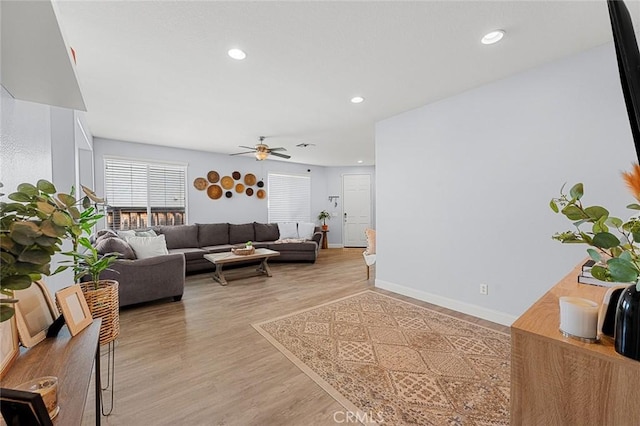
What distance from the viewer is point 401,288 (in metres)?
3.74

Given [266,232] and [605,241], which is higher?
[605,241]

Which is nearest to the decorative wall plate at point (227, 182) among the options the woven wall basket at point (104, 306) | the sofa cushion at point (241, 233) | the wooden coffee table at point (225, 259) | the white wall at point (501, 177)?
the sofa cushion at point (241, 233)

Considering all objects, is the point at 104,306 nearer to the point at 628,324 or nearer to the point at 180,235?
the point at 628,324

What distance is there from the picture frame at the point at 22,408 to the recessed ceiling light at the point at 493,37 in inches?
114

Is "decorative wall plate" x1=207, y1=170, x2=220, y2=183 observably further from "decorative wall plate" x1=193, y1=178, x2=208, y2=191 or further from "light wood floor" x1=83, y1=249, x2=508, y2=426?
"light wood floor" x1=83, y1=249, x2=508, y2=426

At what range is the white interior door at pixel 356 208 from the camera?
27.2ft

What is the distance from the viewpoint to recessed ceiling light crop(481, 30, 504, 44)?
1.99 m

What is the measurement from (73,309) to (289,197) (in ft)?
21.9

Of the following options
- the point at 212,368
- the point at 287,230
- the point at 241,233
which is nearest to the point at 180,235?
the point at 241,233

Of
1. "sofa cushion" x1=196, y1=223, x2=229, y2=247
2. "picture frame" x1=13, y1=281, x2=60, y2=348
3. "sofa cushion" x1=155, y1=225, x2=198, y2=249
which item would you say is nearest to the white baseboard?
"picture frame" x1=13, y1=281, x2=60, y2=348

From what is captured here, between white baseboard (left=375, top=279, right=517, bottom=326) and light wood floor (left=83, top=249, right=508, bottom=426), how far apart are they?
11 centimetres

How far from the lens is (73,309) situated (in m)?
1.12

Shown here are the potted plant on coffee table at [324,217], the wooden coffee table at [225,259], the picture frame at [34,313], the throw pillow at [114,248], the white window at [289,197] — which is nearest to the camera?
the picture frame at [34,313]

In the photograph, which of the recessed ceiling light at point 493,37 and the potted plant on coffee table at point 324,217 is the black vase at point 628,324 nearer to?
the recessed ceiling light at point 493,37
